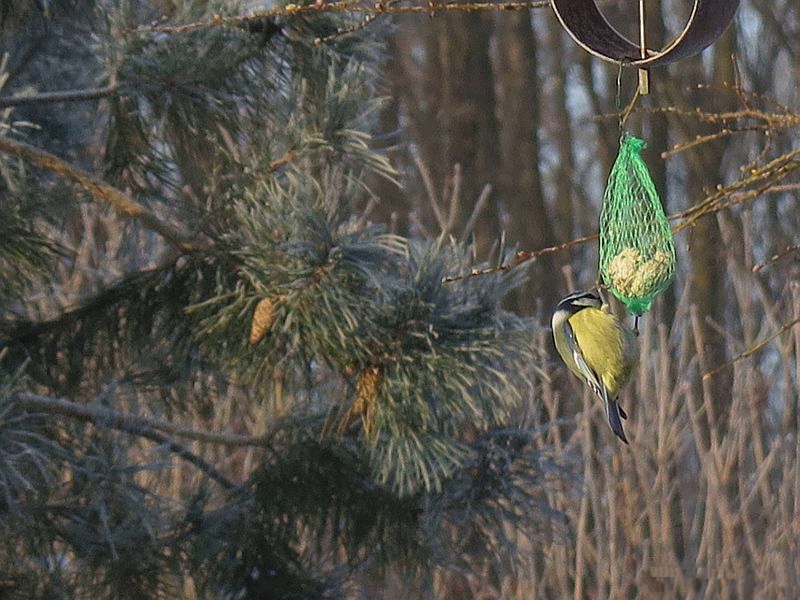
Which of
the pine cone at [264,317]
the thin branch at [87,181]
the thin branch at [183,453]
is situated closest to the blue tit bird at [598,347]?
the pine cone at [264,317]

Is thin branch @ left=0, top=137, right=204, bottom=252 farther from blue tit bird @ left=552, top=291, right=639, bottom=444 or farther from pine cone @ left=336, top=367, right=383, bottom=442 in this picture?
blue tit bird @ left=552, top=291, right=639, bottom=444

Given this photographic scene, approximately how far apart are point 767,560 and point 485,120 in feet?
9.36

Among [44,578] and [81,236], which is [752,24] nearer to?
[81,236]

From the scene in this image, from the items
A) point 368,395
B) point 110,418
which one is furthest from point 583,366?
point 110,418

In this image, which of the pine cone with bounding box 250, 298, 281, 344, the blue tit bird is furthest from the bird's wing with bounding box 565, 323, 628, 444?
the pine cone with bounding box 250, 298, 281, 344

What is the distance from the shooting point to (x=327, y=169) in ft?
6.75

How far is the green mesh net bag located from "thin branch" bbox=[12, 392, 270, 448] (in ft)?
2.72

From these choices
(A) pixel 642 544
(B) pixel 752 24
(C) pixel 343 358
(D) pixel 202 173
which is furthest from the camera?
(B) pixel 752 24

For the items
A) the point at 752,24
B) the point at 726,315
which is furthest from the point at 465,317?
the point at 752,24

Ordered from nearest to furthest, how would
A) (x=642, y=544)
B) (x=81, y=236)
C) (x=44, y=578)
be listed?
(x=44, y=578)
(x=642, y=544)
(x=81, y=236)

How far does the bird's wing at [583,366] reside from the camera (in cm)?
132

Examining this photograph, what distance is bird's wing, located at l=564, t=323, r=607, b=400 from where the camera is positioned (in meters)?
1.32

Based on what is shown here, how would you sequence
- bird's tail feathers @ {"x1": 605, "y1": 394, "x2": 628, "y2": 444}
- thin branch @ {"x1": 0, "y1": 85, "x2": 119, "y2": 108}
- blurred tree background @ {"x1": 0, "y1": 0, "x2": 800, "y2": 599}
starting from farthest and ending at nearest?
thin branch @ {"x1": 0, "y1": 85, "x2": 119, "y2": 108}
blurred tree background @ {"x1": 0, "y1": 0, "x2": 800, "y2": 599}
bird's tail feathers @ {"x1": 605, "y1": 394, "x2": 628, "y2": 444}

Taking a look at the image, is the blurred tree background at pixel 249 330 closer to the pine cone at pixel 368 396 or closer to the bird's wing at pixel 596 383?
the pine cone at pixel 368 396
